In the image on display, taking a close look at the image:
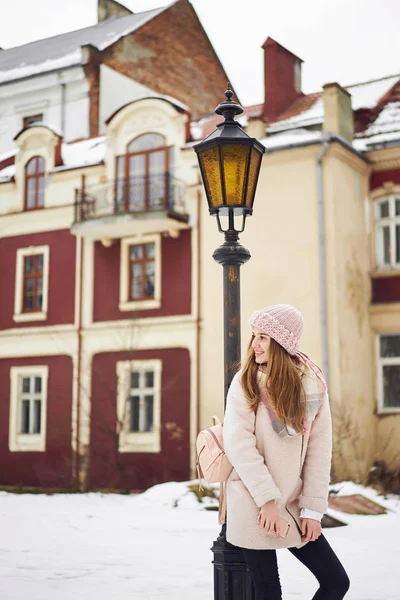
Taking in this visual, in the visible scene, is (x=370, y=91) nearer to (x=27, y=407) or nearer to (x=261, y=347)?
(x=27, y=407)

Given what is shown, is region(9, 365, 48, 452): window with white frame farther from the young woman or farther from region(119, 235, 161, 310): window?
the young woman

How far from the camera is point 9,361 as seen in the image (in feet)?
72.6

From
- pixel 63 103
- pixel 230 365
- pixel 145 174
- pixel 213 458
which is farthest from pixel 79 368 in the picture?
pixel 213 458

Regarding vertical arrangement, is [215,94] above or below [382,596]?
above

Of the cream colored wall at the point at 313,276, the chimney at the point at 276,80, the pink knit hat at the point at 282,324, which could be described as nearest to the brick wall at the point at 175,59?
the chimney at the point at 276,80

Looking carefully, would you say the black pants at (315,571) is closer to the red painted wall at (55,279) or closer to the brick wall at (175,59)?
the red painted wall at (55,279)

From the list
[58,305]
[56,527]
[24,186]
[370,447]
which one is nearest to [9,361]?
[58,305]

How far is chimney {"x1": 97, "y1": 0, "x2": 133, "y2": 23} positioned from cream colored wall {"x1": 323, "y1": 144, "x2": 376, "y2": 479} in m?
16.0

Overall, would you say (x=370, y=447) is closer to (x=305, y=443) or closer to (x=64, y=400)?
(x=64, y=400)

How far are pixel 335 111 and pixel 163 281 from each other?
553 cm

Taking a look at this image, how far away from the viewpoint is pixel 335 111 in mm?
18766

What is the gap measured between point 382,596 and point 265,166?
530 inches

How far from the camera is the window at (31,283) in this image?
72.1ft

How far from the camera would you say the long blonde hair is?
380cm
